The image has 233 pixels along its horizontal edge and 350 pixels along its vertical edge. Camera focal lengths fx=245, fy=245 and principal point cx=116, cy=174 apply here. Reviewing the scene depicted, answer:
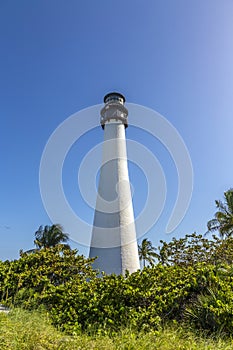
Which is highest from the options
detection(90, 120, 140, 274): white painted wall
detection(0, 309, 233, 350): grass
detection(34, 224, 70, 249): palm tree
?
detection(34, 224, 70, 249): palm tree

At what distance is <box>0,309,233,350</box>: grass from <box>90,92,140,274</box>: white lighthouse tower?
6.79 meters

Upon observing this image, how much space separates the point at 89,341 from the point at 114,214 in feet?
26.8

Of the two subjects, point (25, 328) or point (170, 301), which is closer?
point (25, 328)

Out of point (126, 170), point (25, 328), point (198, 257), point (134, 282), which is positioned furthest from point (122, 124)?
point (25, 328)

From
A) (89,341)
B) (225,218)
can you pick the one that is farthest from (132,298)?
(225,218)

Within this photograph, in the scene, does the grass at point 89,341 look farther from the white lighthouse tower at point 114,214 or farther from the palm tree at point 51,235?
the palm tree at point 51,235

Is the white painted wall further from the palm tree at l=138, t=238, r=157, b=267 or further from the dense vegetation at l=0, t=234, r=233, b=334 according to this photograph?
the palm tree at l=138, t=238, r=157, b=267

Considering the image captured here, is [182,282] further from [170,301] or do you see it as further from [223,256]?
[223,256]

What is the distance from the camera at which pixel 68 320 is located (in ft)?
15.3

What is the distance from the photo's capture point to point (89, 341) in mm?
3557

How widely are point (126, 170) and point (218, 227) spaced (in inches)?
479

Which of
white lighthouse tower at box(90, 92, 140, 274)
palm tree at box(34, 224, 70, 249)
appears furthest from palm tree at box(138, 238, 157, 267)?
white lighthouse tower at box(90, 92, 140, 274)

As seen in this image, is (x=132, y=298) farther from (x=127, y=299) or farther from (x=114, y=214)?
(x=114, y=214)

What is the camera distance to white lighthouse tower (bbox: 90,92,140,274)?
10828 millimetres
